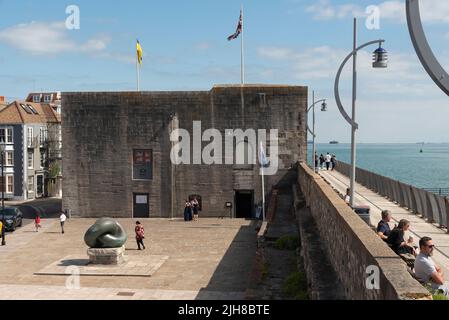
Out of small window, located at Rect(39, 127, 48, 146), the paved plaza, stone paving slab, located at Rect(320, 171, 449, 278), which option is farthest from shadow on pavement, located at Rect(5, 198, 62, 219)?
stone paving slab, located at Rect(320, 171, 449, 278)

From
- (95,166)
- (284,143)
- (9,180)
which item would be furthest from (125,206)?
(9,180)

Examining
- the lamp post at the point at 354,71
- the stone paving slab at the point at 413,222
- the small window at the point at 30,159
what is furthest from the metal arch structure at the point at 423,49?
the small window at the point at 30,159

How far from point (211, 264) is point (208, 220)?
1323 cm

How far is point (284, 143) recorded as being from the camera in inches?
1389

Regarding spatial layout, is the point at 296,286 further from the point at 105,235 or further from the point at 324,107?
the point at 324,107

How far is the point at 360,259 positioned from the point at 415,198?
60.0ft

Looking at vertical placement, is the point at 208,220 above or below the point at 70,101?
below

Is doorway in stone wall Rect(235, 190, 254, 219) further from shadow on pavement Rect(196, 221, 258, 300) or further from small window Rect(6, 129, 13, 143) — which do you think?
small window Rect(6, 129, 13, 143)

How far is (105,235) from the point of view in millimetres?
21141

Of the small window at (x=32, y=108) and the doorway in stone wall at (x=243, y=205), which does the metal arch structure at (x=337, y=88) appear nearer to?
the doorway in stone wall at (x=243, y=205)

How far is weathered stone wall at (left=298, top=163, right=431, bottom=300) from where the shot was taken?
6.01 m

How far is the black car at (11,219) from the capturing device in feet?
104

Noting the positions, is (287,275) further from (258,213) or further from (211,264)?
(258,213)

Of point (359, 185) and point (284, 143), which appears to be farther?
point (359, 185)
